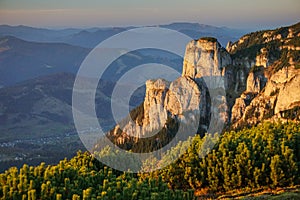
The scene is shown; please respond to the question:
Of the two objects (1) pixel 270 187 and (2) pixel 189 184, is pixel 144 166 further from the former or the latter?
(1) pixel 270 187

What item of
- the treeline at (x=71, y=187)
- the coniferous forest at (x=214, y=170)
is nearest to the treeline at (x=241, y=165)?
the coniferous forest at (x=214, y=170)

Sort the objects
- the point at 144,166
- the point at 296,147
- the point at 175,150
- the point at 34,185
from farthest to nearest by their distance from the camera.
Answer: the point at 144,166
the point at 175,150
the point at 296,147
the point at 34,185

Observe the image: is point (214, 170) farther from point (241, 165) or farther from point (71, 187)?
point (71, 187)

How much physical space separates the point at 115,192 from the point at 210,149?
2371 cm

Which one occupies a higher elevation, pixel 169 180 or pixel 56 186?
pixel 56 186

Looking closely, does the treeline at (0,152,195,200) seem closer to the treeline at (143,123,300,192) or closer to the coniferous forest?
the coniferous forest

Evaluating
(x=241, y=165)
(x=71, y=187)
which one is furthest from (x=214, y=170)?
(x=71, y=187)

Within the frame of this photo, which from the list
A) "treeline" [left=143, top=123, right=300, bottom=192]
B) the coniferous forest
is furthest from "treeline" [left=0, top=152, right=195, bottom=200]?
"treeline" [left=143, top=123, right=300, bottom=192]

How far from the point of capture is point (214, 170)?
188ft

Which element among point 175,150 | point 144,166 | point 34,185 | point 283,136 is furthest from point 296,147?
point 34,185

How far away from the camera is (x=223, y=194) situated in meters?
55.9

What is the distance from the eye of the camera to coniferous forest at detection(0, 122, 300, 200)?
42.1 metres

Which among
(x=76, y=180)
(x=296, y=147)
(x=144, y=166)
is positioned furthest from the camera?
(x=144, y=166)

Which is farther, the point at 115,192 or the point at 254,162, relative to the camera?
the point at 254,162
